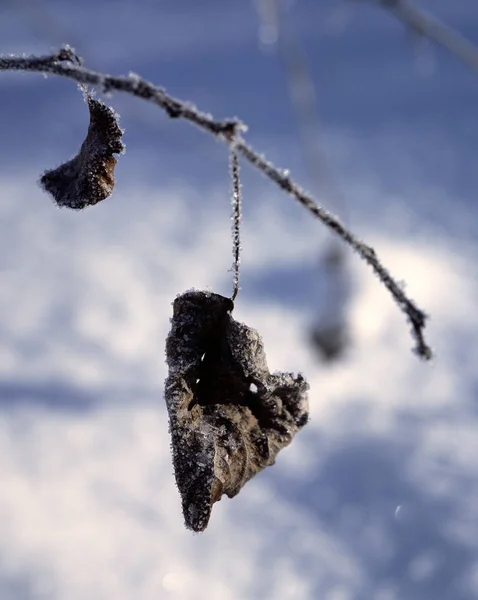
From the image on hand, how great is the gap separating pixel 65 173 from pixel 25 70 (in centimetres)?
45

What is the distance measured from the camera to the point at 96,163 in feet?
5.25

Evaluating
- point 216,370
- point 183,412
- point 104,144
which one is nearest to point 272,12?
point 104,144

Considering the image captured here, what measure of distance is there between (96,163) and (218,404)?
0.71 meters

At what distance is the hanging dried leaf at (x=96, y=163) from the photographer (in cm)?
159

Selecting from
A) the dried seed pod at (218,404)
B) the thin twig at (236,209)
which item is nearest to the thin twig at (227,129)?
the thin twig at (236,209)

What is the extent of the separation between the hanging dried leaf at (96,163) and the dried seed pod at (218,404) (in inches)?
14.3

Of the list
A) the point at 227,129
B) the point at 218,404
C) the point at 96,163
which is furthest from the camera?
the point at 218,404

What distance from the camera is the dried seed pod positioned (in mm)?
1613

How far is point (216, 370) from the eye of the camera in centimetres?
181

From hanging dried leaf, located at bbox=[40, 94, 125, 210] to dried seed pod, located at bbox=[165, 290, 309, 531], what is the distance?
36cm

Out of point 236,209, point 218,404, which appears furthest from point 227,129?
point 218,404

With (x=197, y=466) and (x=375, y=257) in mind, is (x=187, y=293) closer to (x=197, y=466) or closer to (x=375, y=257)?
(x=197, y=466)

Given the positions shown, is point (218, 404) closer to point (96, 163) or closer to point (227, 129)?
point (96, 163)

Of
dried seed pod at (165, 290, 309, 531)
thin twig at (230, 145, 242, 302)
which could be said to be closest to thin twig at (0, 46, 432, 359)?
Answer: thin twig at (230, 145, 242, 302)
